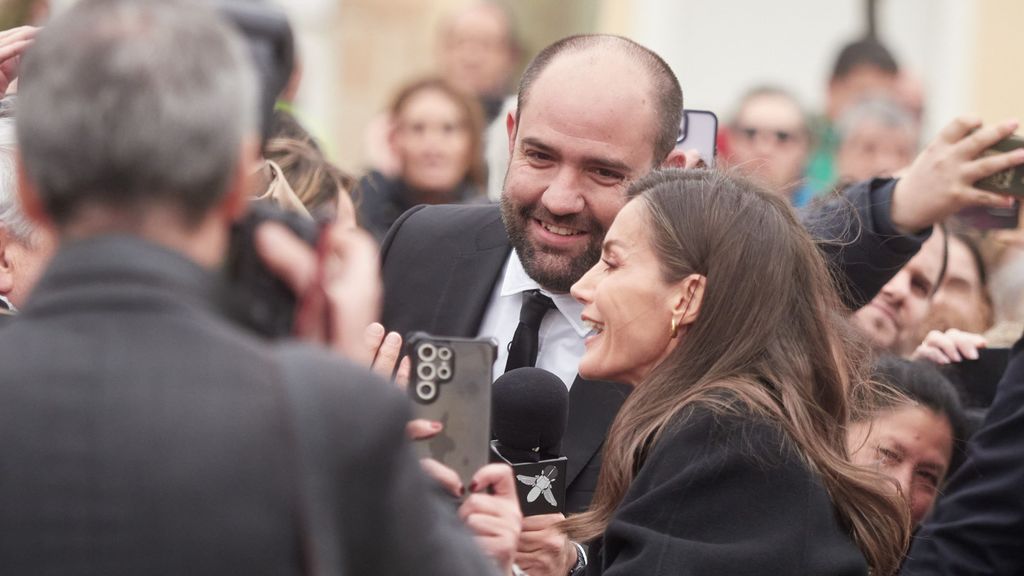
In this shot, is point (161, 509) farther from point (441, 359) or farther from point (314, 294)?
point (441, 359)

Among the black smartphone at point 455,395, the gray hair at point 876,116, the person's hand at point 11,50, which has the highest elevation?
the person's hand at point 11,50

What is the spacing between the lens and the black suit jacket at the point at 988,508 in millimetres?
3648

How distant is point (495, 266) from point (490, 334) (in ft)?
0.73

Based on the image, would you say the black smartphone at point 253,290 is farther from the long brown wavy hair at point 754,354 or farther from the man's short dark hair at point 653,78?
the man's short dark hair at point 653,78

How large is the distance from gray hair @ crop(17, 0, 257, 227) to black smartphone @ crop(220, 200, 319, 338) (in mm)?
150

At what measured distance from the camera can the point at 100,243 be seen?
202cm

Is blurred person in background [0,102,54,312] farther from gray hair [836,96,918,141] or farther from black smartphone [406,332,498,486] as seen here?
gray hair [836,96,918,141]

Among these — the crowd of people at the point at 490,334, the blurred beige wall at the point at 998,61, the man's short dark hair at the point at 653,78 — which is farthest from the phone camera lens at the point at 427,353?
the blurred beige wall at the point at 998,61

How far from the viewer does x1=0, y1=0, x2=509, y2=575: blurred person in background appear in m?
1.95

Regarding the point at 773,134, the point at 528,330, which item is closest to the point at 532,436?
the point at 528,330

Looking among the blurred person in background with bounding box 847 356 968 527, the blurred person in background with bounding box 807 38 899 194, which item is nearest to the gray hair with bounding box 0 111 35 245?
the blurred person in background with bounding box 847 356 968 527

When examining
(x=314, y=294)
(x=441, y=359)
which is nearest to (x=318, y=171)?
(x=441, y=359)

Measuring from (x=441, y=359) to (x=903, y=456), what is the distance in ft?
6.04

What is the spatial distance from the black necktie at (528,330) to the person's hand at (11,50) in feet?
4.50
